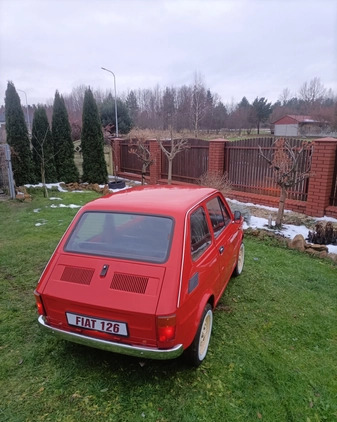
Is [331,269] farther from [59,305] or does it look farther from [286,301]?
[59,305]

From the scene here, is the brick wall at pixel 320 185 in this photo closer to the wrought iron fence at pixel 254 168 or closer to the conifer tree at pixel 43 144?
the wrought iron fence at pixel 254 168

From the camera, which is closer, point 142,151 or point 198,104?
point 142,151

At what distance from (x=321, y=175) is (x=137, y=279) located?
7022mm

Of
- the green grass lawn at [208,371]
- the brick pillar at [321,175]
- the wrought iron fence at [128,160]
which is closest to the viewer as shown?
the green grass lawn at [208,371]

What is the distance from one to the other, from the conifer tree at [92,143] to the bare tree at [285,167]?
8.27 m

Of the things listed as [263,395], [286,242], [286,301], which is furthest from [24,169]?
[263,395]

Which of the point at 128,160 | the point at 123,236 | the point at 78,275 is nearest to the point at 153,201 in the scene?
the point at 123,236

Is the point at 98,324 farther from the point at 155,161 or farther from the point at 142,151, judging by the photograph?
the point at 142,151

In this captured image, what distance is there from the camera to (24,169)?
12.5 m

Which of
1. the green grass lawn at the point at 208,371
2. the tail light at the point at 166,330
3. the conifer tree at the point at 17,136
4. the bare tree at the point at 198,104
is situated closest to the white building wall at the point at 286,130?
the bare tree at the point at 198,104

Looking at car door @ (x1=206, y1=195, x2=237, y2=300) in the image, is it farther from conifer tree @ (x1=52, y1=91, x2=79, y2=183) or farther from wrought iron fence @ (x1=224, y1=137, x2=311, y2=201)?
conifer tree @ (x1=52, y1=91, x2=79, y2=183)

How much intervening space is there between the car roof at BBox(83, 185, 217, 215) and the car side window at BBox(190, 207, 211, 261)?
0.13 m

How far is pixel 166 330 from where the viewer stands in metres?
2.19

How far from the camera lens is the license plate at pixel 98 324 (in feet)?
7.55
